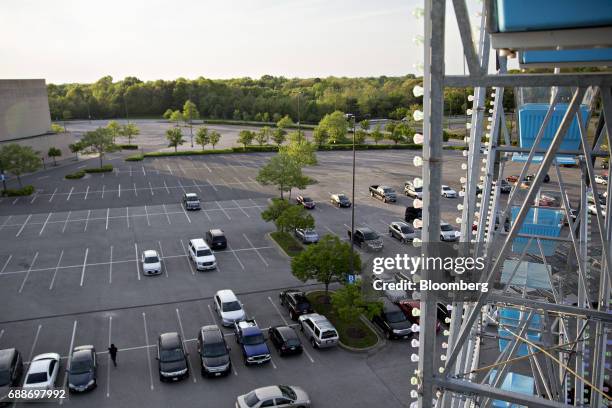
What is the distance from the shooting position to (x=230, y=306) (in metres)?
19.5

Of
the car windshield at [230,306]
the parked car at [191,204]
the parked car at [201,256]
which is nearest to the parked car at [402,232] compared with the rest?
the parked car at [201,256]

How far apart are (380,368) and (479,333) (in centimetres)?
822

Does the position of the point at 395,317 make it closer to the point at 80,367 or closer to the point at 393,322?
the point at 393,322

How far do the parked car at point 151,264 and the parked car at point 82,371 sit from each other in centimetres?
756

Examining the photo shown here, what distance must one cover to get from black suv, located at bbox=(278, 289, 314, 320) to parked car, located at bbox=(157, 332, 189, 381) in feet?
15.3

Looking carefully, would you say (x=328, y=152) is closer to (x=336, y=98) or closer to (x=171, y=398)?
(x=336, y=98)

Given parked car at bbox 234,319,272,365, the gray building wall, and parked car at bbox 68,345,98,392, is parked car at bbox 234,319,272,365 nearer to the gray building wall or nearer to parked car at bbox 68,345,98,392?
parked car at bbox 68,345,98,392

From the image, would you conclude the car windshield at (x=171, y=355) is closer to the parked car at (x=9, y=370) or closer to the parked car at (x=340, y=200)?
the parked car at (x=9, y=370)

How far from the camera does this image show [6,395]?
14.8 meters

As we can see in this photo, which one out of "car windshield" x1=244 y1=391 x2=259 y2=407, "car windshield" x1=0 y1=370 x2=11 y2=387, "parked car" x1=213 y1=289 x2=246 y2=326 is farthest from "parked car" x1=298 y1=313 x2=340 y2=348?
"car windshield" x1=0 y1=370 x2=11 y2=387

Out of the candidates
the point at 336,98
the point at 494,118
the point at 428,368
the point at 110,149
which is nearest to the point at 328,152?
the point at 110,149

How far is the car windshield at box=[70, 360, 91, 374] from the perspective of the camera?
50.6ft

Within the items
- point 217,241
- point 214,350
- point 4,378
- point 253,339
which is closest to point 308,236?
point 217,241

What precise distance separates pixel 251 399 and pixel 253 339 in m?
3.15
